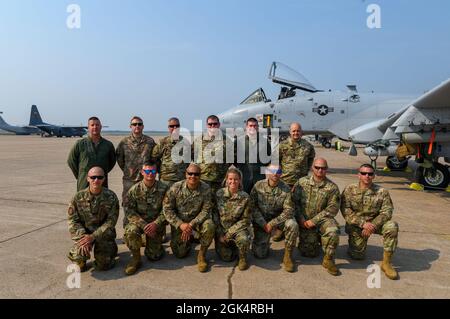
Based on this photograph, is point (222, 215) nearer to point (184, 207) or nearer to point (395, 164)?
point (184, 207)

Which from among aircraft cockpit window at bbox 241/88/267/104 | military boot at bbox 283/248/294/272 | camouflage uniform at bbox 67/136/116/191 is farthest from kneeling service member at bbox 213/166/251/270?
aircraft cockpit window at bbox 241/88/267/104

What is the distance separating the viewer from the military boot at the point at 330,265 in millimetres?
3570

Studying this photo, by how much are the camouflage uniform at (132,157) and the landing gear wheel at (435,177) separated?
8191mm

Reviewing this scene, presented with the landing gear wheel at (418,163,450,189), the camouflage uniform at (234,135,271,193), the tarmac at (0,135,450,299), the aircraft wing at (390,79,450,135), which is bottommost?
the tarmac at (0,135,450,299)

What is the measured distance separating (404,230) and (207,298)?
3.94 meters

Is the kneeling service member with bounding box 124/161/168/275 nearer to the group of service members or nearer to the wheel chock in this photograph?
the group of service members

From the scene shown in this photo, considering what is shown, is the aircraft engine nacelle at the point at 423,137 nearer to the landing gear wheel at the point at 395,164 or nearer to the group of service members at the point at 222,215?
the landing gear wheel at the point at 395,164

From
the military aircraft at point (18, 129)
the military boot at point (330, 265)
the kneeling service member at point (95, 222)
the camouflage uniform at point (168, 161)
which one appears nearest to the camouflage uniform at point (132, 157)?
the camouflage uniform at point (168, 161)

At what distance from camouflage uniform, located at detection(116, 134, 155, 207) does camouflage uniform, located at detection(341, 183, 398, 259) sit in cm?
302

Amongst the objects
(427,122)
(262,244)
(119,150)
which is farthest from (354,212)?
(427,122)

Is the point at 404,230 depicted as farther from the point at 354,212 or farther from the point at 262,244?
the point at 262,244

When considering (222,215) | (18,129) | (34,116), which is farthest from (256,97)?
(18,129)

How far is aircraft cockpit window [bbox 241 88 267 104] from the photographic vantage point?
40.9 ft
